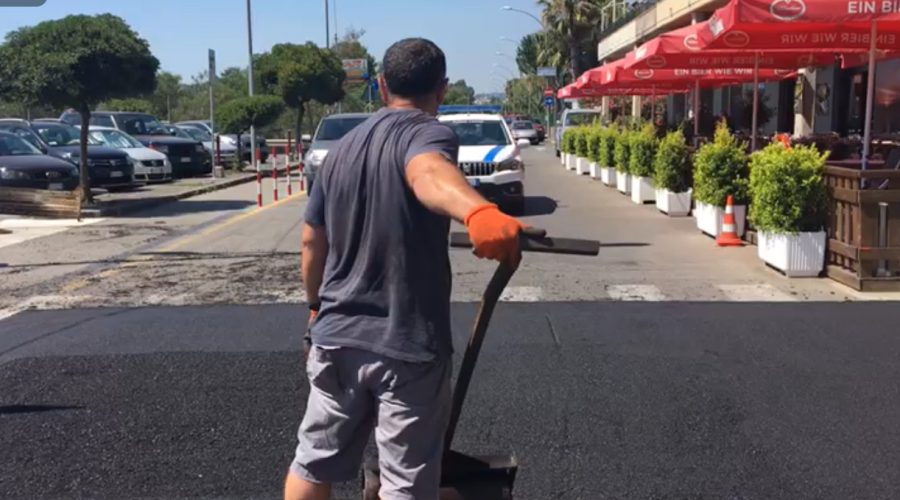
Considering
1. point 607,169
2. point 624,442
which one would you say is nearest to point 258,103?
point 607,169

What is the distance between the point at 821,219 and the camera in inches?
392

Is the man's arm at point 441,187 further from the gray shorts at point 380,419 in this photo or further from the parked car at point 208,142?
the parked car at point 208,142

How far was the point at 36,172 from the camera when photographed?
17.8 m

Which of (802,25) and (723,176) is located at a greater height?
(802,25)

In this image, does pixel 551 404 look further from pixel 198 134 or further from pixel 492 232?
pixel 198 134

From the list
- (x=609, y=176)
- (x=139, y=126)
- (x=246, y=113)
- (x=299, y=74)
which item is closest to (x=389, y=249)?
(x=609, y=176)

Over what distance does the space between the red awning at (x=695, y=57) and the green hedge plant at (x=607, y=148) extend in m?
4.71

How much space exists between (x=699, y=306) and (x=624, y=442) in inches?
147

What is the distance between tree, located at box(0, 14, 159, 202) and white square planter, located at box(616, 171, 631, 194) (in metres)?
9.55

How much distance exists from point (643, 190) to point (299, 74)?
21.3 meters

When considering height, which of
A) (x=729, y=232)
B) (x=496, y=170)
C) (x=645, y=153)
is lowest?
(x=729, y=232)

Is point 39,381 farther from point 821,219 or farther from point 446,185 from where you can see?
point 821,219

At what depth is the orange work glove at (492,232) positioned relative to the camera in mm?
2574

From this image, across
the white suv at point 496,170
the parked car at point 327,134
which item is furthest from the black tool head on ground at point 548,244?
the parked car at point 327,134
